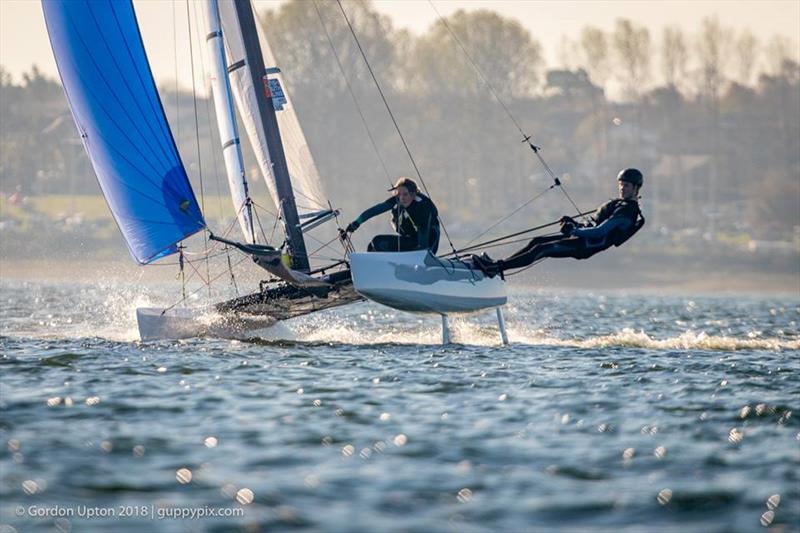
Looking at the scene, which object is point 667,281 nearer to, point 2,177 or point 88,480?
point 2,177

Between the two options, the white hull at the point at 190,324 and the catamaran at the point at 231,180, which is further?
the white hull at the point at 190,324

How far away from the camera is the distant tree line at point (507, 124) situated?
Result: 238ft

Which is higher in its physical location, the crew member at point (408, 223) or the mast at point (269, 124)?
the mast at point (269, 124)

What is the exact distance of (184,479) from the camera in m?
7.76

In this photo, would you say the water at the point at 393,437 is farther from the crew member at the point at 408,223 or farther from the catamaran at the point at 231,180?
the crew member at the point at 408,223

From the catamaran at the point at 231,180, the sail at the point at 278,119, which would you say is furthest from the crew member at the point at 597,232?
the sail at the point at 278,119

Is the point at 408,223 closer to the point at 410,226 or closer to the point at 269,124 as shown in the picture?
the point at 410,226

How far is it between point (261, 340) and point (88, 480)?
27.4ft

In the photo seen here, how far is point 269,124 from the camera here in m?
16.0

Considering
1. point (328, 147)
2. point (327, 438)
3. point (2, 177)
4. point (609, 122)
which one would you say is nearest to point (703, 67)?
point (609, 122)

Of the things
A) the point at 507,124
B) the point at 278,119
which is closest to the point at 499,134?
the point at 507,124

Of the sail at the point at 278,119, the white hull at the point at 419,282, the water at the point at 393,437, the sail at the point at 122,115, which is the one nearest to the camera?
the water at the point at 393,437

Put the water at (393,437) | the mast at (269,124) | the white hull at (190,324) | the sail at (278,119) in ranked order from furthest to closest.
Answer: the sail at (278,119)
the mast at (269,124)
the white hull at (190,324)
the water at (393,437)

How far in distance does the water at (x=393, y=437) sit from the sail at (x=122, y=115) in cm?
160
